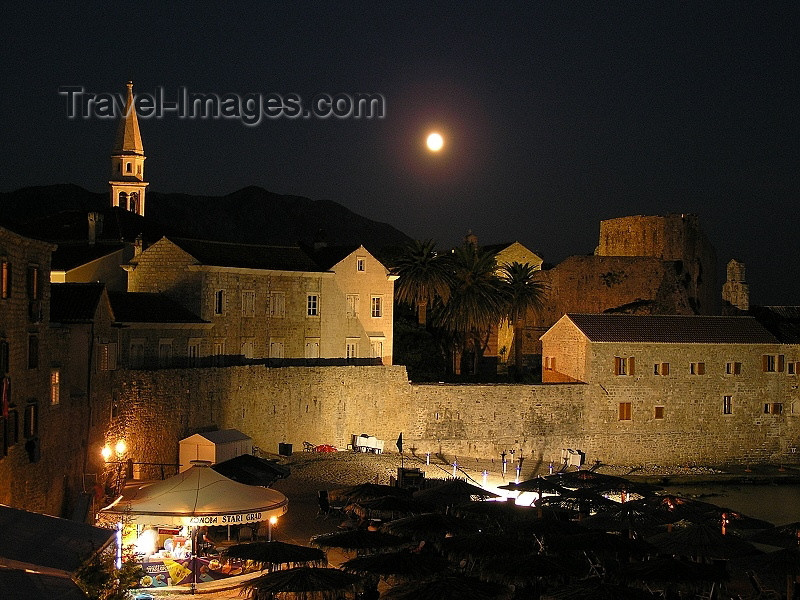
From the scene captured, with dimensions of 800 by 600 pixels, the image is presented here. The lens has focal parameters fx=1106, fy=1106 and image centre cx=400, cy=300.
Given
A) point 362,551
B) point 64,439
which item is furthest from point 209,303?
point 362,551

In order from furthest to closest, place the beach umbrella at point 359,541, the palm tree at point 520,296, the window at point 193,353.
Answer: the palm tree at point 520,296 < the window at point 193,353 < the beach umbrella at point 359,541

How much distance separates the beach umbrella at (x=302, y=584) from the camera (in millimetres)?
20234

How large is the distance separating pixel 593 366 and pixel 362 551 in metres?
30.1

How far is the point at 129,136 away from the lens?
65125mm

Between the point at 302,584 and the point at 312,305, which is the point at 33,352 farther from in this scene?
the point at 312,305

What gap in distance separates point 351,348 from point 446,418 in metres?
6.37

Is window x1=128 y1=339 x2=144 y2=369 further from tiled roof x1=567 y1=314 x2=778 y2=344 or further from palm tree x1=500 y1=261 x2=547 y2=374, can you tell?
palm tree x1=500 y1=261 x2=547 y2=374

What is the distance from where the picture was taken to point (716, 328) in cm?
5562

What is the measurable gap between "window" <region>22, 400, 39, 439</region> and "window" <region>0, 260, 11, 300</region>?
3.03m

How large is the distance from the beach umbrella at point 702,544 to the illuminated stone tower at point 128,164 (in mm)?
45768

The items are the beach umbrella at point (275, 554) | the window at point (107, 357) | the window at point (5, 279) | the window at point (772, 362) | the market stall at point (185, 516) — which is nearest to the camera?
the beach umbrella at point (275, 554)

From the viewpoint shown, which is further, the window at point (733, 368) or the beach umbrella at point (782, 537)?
the window at point (733, 368)

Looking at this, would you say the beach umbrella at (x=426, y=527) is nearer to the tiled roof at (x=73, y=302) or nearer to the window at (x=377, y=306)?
the tiled roof at (x=73, y=302)

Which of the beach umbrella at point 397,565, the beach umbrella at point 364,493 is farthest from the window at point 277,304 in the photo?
the beach umbrella at point 397,565
